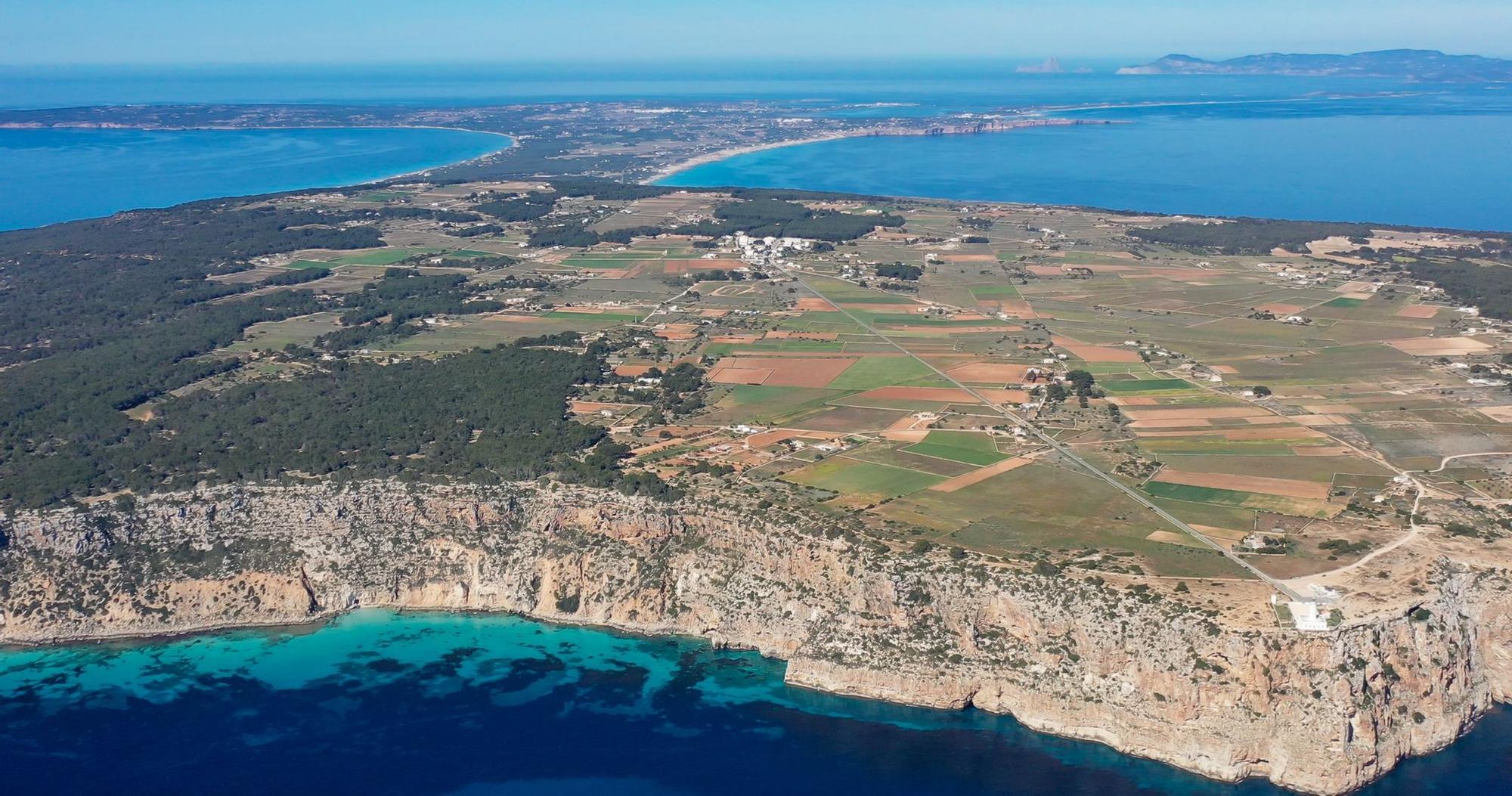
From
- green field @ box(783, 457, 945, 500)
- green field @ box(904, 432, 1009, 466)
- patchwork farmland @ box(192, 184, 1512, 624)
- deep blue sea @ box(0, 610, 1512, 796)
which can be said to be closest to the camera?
deep blue sea @ box(0, 610, 1512, 796)

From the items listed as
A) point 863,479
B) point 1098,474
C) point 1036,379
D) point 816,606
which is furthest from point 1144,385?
point 816,606

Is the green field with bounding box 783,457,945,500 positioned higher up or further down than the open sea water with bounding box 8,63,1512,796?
higher up

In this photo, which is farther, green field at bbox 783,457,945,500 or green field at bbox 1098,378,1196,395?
green field at bbox 1098,378,1196,395

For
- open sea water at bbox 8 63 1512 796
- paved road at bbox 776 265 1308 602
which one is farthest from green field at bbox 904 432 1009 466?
open sea water at bbox 8 63 1512 796

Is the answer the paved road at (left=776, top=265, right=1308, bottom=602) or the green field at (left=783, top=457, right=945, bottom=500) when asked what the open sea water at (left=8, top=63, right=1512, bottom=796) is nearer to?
the paved road at (left=776, top=265, right=1308, bottom=602)

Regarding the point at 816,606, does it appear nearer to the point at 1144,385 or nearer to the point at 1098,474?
the point at 1098,474

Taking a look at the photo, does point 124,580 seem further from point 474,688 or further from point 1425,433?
point 1425,433

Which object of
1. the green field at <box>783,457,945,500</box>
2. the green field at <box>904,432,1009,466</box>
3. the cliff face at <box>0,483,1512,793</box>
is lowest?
the cliff face at <box>0,483,1512,793</box>
